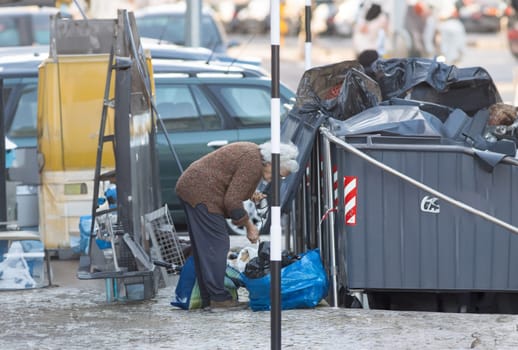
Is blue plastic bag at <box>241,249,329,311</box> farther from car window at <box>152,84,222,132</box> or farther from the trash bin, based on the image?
car window at <box>152,84,222,132</box>

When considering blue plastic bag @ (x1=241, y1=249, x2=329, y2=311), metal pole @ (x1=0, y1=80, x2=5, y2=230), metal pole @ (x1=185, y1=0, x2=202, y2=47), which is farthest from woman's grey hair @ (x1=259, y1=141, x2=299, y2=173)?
metal pole @ (x1=185, y1=0, x2=202, y2=47)

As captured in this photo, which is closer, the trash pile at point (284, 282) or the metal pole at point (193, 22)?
the trash pile at point (284, 282)

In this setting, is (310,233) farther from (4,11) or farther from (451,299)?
(4,11)

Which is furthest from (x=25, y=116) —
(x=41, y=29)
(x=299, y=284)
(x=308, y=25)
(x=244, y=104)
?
(x=41, y=29)

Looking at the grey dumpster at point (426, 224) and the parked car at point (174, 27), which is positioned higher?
the parked car at point (174, 27)

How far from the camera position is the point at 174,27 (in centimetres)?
2156

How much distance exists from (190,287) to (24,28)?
15.4 metres

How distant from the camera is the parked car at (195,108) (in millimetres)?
12039

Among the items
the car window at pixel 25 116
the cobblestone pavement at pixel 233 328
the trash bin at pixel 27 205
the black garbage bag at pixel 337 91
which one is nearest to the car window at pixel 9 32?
the car window at pixel 25 116

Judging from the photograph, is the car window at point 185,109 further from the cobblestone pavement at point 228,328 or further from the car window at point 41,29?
the car window at point 41,29

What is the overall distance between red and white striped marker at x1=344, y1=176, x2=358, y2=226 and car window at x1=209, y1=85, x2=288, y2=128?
4.19m

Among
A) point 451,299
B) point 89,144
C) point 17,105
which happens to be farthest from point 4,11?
point 451,299

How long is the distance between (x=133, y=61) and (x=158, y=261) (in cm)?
155

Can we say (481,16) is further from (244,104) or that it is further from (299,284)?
(299,284)
